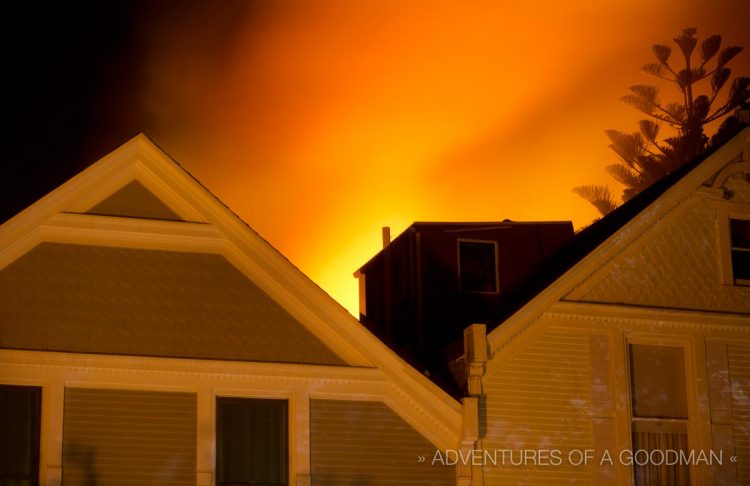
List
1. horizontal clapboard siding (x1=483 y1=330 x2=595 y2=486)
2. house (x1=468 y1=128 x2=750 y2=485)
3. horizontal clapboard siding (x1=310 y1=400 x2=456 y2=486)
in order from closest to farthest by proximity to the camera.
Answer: horizontal clapboard siding (x1=310 y1=400 x2=456 y2=486) → horizontal clapboard siding (x1=483 y1=330 x2=595 y2=486) → house (x1=468 y1=128 x2=750 y2=485)

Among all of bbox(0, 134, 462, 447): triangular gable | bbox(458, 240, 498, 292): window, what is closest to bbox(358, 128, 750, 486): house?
bbox(0, 134, 462, 447): triangular gable

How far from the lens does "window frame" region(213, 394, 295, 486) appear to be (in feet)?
70.4

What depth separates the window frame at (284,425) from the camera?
845 inches

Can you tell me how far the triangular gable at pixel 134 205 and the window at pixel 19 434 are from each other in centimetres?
288

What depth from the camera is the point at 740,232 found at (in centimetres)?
2517

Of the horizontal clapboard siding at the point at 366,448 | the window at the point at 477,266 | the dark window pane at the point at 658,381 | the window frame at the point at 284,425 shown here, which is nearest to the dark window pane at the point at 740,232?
the dark window pane at the point at 658,381

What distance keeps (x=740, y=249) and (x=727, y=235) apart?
354mm

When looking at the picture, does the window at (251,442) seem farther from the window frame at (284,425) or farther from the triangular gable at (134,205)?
the triangular gable at (134,205)

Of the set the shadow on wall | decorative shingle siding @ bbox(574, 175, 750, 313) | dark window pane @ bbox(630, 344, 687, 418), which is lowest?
the shadow on wall

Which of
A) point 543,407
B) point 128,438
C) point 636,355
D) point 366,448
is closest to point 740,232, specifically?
point 636,355

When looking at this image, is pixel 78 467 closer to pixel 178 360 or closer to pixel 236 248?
pixel 178 360

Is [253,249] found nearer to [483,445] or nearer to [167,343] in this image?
[167,343]

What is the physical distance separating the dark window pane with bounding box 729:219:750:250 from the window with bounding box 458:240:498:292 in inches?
311

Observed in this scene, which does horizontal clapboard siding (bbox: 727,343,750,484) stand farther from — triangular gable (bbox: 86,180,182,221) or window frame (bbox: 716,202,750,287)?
triangular gable (bbox: 86,180,182,221)
